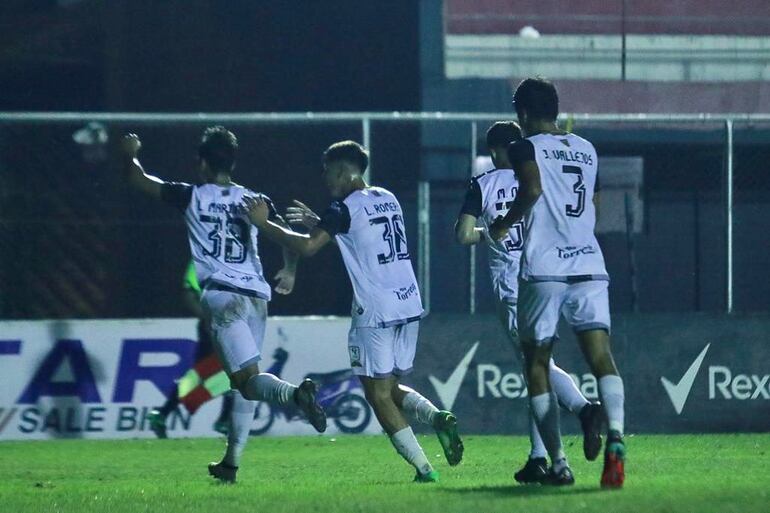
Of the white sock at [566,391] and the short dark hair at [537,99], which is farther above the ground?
the short dark hair at [537,99]

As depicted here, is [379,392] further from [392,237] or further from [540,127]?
[540,127]

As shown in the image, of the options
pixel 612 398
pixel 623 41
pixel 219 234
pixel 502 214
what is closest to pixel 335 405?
pixel 502 214

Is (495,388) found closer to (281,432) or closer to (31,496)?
(281,432)

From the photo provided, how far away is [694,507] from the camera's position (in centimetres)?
749

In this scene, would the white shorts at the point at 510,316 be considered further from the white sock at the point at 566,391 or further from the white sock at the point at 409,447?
the white sock at the point at 409,447

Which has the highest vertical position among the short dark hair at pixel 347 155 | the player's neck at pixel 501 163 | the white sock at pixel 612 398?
the short dark hair at pixel 347 155

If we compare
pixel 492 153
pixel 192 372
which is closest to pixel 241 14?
pixel 192 372

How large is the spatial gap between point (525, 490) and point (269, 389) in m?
1.81

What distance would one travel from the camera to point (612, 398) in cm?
856

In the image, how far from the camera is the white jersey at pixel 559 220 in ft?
28.6

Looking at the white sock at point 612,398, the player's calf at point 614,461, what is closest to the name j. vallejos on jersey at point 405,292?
the white sock at point 612,398

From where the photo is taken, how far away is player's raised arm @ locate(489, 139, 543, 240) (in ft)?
28.3

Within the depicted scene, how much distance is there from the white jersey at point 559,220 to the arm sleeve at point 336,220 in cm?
116

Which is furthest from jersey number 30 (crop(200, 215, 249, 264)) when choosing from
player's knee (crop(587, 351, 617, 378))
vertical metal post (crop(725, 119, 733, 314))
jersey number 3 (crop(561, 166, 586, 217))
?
vertical metal post (crop(725, 119, 733, 314))
